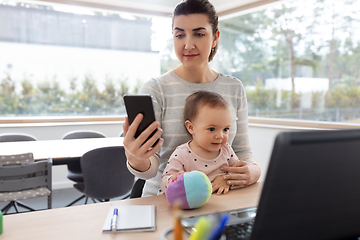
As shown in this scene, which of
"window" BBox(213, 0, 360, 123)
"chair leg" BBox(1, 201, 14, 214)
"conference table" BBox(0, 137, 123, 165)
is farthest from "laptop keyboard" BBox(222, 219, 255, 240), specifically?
"window" BBox(213, 0, 360, 123)

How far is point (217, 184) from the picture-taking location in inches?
45.8

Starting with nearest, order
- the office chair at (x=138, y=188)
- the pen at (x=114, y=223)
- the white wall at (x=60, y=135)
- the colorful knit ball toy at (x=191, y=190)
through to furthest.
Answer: the pen at (x=114, y=223) < the colorful knit ball toy at (x=191, y=190) < the office chair at (x=138, y=188) < the white wall at (x=60, y=135)

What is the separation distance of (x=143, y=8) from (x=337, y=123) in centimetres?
354

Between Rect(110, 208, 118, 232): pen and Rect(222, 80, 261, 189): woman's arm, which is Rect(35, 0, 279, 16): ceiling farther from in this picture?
Rect(110, 208, 118, 232): pen

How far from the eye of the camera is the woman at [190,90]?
1.23 metres

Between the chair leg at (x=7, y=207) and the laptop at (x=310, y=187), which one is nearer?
the laptop at (x=310, y=187)

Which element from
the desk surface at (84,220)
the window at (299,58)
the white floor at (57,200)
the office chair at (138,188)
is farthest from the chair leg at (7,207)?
the window at (299,58)

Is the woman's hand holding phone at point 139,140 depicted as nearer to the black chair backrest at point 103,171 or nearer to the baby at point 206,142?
the baby at point 206,142

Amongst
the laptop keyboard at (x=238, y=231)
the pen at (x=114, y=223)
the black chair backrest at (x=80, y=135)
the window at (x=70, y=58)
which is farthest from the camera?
the window at (x=70, y=58)

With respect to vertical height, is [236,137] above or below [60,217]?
above

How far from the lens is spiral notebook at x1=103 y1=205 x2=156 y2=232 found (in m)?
0.82

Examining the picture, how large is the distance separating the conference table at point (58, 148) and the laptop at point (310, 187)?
2375mm

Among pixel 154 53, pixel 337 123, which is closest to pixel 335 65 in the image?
pixel 337 123

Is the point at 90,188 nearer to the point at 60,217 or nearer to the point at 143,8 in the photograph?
the point at 60,217
